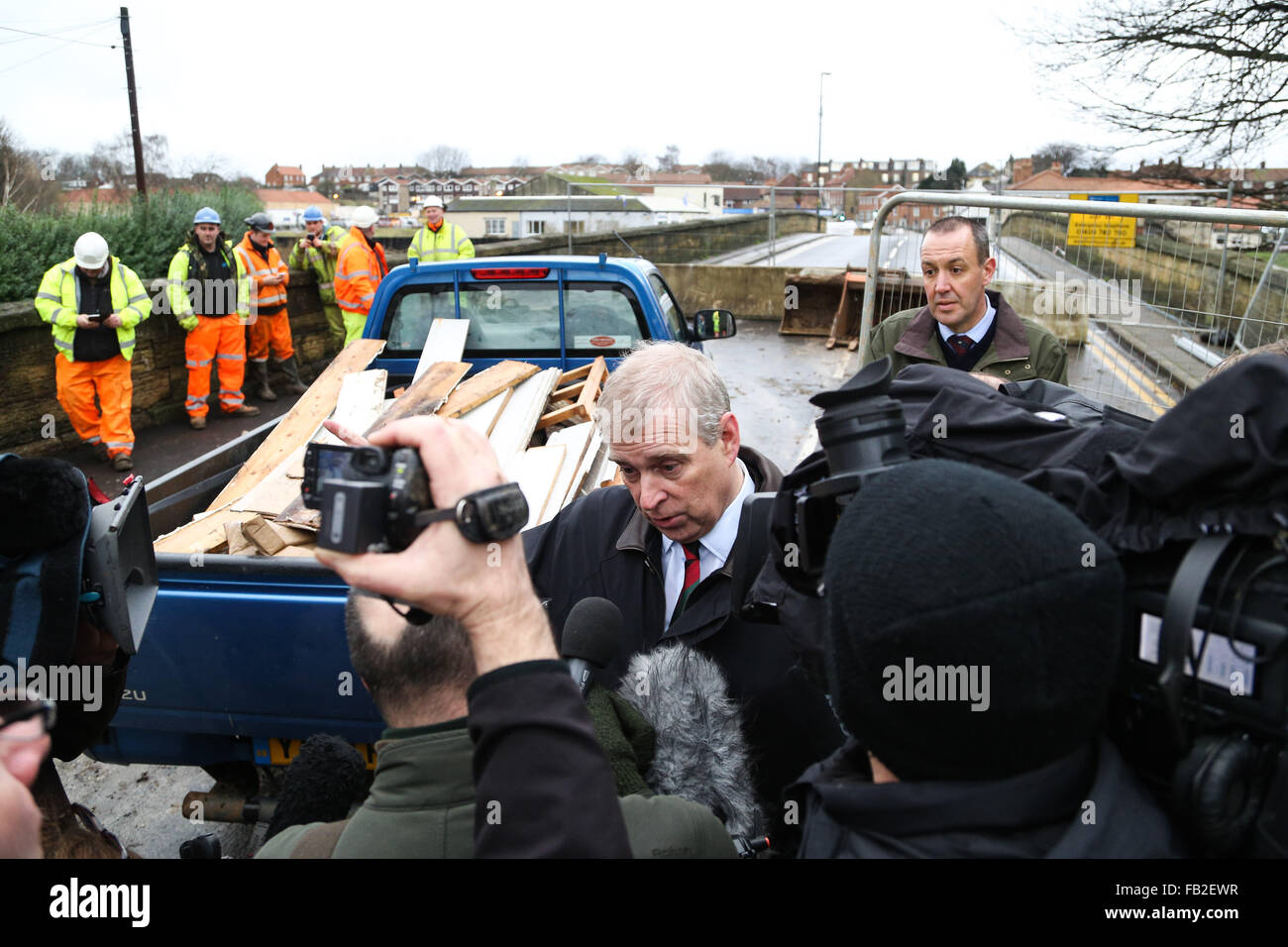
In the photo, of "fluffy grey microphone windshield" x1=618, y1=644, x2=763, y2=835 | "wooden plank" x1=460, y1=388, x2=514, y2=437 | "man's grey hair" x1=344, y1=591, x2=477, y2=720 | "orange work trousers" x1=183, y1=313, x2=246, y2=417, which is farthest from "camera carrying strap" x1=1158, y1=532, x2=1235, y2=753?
"orange work trousers" x1=183, y1=313, x2=246, y2=417

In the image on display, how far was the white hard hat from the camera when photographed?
8.13 metres

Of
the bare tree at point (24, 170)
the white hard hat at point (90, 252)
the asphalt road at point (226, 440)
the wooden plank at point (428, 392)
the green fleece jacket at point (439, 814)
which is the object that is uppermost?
the bare tree at point (24, 170)

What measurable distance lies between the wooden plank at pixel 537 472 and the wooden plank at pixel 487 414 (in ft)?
1.02

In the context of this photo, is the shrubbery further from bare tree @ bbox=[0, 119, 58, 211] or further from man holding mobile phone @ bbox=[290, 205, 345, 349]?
bare tree @ bbox=[0, 119, 58, 211]

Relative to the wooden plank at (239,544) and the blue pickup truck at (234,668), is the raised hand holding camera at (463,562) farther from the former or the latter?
the wooden plank at (239,544)

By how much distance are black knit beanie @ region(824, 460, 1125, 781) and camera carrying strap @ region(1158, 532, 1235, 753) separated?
0.18 feet

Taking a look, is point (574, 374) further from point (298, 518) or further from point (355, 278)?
point (355, 278)

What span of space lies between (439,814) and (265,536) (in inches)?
95.1

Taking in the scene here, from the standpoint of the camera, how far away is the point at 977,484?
1038mm

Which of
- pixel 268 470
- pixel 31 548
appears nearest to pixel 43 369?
pixel 268 470

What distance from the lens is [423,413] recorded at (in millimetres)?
4582

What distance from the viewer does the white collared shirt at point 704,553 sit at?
256cm

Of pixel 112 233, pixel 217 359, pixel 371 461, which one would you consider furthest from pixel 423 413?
pixel 112 233

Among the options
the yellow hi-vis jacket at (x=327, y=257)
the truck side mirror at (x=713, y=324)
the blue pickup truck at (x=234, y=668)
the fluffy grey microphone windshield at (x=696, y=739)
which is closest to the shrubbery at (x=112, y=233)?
the yellow hi-vis jacket at (x=327, y=257)
